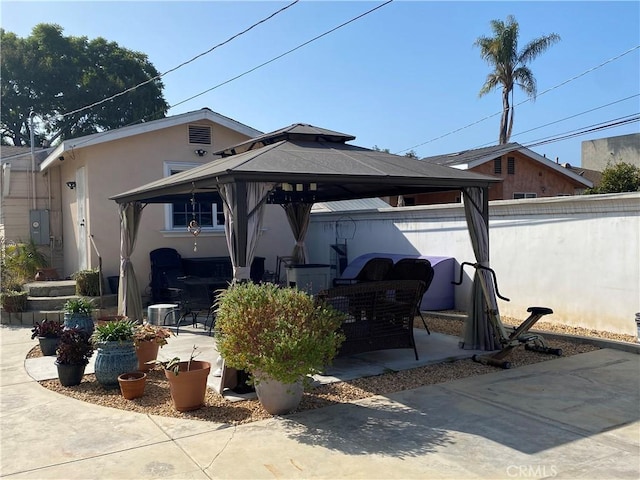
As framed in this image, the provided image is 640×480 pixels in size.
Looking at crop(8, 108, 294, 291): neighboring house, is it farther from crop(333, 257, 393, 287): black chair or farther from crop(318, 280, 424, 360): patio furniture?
crop(318, 280, 424, 360): patio furniture

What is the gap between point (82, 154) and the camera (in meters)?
11.5

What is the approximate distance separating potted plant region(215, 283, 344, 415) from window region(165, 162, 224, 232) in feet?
24.5

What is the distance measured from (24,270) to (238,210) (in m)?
8.66

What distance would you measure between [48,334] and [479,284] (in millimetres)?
5588

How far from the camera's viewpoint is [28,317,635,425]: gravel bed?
4.82 meters

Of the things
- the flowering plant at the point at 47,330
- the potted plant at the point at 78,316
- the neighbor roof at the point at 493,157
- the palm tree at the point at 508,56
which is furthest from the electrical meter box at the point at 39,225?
the palm tree at the point at 508,56

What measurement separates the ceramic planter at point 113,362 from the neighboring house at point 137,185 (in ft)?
17.8

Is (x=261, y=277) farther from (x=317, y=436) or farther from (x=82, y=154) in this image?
(x=317, y=436)

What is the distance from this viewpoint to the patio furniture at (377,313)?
19.3 ft

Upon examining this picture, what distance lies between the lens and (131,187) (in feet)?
37.9

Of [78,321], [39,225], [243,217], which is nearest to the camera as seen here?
[243,217]

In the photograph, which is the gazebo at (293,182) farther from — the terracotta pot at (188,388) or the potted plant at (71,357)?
the potted plant at (71,357)

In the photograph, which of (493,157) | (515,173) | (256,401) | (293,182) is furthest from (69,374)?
(515,173)

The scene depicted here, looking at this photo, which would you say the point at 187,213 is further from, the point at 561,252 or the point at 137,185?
the point at 561,252
